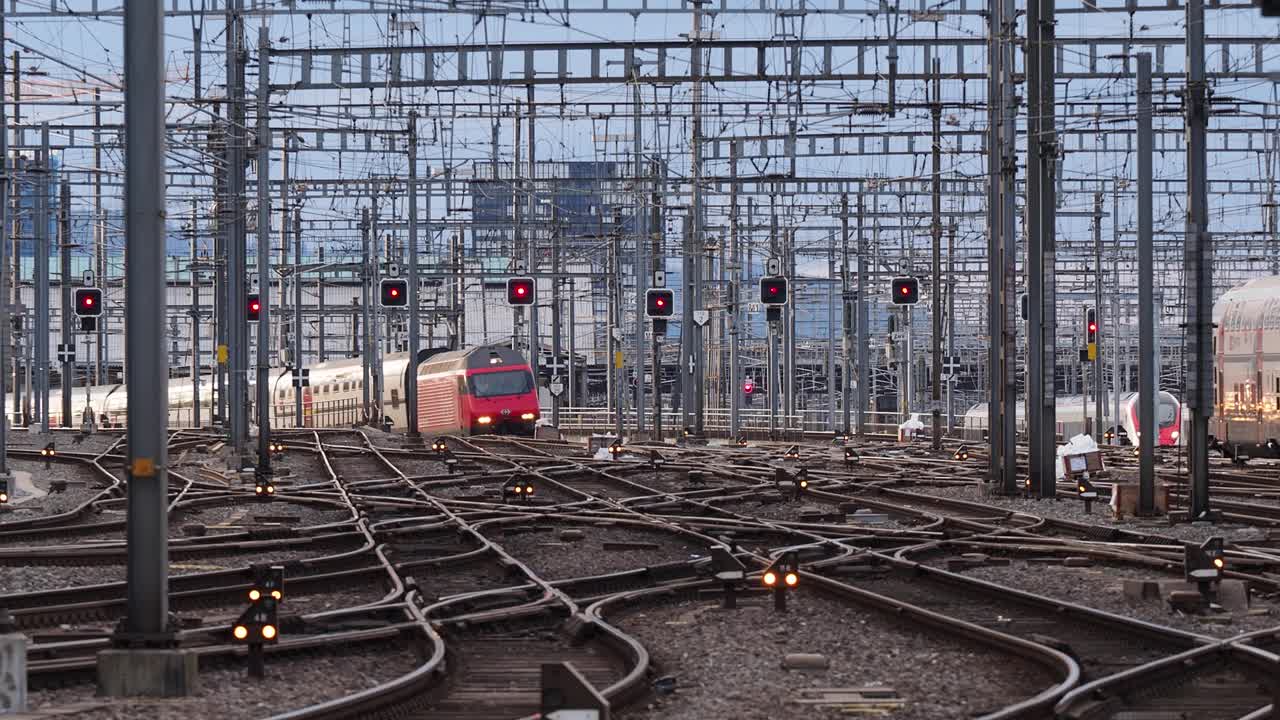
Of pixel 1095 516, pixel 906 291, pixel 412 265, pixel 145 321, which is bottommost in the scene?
pixel 1095 516

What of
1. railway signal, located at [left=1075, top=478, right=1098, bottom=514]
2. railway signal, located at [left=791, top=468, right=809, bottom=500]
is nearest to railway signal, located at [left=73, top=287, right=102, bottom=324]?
railway signal, located at [left=791, top=468, right=809, bottom=500]

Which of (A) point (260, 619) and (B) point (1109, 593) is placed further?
(B) point (1109, 593)

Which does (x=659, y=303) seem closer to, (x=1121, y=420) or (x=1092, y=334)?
(x=1092, y=334)

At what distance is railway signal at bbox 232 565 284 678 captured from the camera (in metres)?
9.92

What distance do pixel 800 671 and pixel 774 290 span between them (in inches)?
1178

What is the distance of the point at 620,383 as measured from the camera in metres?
46.4

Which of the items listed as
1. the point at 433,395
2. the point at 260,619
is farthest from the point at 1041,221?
the point at 433,395

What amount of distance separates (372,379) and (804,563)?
44.6 metres

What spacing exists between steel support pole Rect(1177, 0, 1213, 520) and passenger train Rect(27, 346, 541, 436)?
29.7m

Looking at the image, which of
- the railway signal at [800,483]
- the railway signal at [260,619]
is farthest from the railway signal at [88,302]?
the railway signal at [260,619]

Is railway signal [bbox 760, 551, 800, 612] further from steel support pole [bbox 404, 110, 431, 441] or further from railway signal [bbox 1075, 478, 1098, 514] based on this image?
steel support pole [bbox 404, 110, 431, 441]

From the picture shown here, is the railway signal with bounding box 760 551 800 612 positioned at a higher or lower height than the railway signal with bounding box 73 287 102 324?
lower

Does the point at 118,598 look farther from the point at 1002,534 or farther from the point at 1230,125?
the point at 1230,125

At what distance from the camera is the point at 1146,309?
21.3 m
